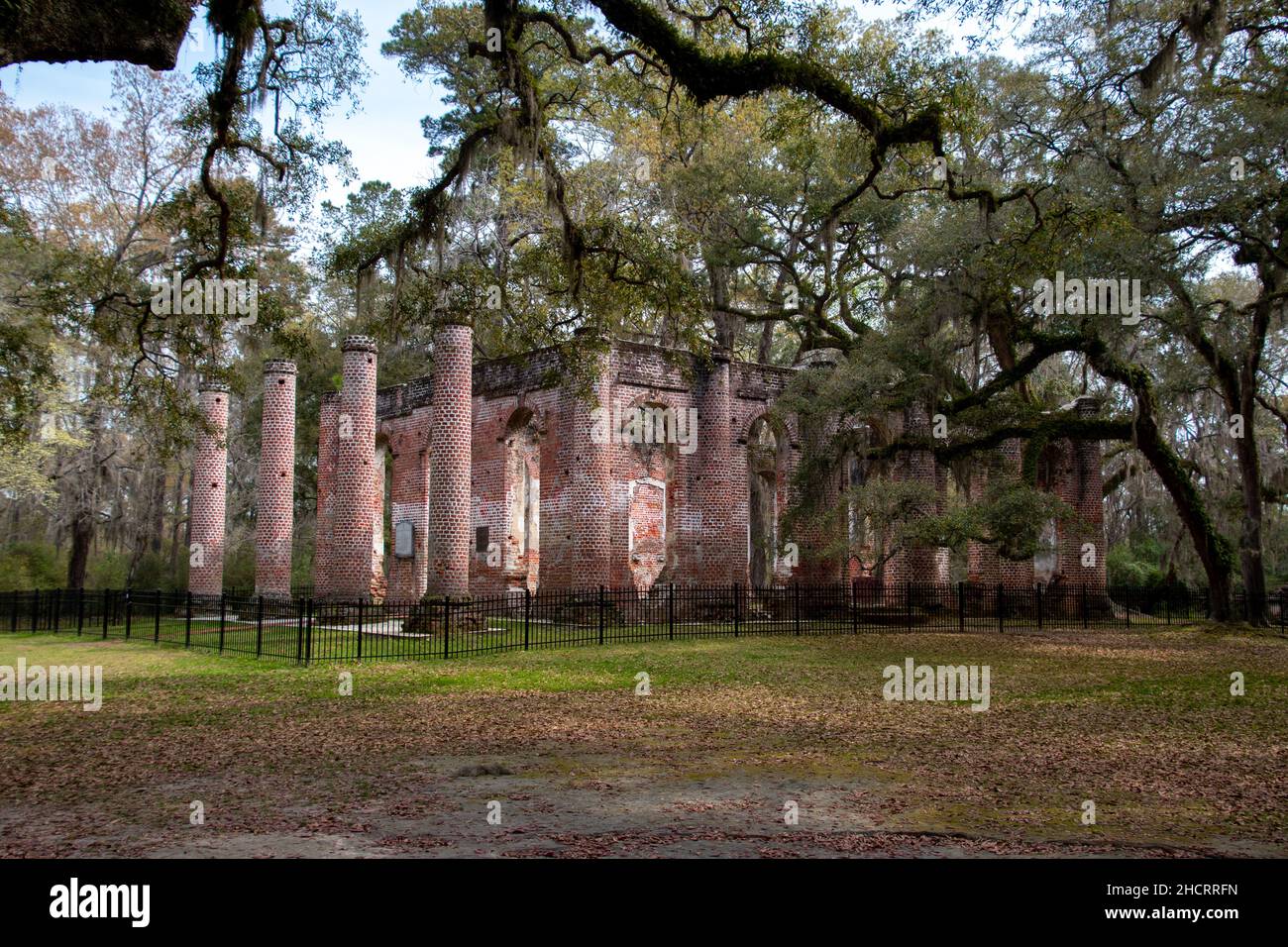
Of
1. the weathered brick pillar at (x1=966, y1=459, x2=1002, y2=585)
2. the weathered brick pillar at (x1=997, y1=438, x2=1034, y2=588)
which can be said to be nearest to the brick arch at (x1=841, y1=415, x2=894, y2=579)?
the weathered brick pillar at (x1=966, y1=459, x2=1002, y2=585)

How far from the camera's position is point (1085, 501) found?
98.2ft

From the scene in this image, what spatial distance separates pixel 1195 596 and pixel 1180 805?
23.2 metres

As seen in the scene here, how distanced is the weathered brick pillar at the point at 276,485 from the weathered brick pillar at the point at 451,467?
6.78 meters

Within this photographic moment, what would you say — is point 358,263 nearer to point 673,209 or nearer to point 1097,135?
point 1097,135

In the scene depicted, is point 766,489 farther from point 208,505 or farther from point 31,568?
point 31,568

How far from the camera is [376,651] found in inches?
669

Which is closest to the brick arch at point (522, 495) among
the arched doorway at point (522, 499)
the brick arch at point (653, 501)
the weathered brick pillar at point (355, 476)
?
the arched doorway at point (522, 499)

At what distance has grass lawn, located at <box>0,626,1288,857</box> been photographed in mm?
5664

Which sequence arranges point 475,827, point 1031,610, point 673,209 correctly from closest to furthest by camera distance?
point 475,827 < point 1031,610 < point 673,209

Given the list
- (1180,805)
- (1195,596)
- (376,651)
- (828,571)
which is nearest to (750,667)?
(376,651)
